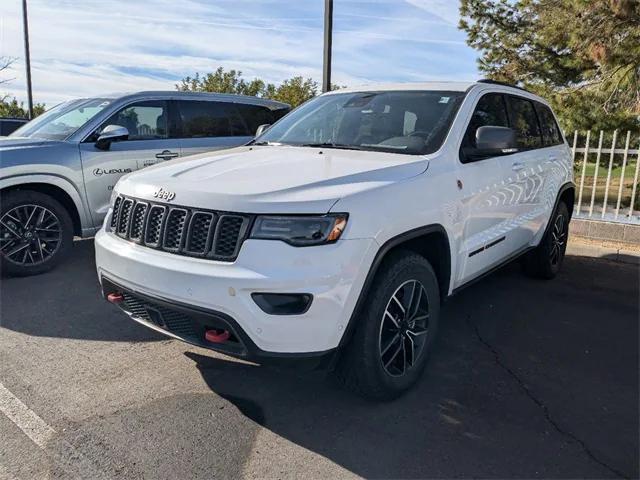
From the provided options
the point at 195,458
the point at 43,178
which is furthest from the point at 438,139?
the point at 43,178

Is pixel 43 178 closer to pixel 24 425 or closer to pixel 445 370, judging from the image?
pixel 24 425

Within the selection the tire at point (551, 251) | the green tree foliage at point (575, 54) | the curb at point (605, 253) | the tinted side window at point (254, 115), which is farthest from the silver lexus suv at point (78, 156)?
the green tree foliage at point (575, 54)

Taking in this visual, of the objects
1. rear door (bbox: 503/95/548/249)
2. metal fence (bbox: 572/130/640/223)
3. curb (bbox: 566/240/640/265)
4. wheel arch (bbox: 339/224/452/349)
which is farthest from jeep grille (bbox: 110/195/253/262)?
metal fence (bbox: 572/130/640/223)

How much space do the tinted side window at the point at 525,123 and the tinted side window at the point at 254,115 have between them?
370 centimetres

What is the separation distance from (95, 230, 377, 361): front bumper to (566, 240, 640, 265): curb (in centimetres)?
541

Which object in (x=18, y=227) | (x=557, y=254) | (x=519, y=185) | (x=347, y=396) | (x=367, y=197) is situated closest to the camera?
(x=367, y=197)

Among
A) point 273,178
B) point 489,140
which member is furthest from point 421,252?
point 273,178

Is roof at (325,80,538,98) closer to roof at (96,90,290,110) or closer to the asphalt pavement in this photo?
the asphalt pavement

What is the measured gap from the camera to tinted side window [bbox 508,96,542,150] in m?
4.65

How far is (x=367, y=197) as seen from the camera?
2.67 metres

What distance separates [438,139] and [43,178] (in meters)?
3.91

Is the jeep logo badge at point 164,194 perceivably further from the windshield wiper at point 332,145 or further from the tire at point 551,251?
the tire at point 551,251

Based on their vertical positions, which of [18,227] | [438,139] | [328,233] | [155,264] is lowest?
[18,227]

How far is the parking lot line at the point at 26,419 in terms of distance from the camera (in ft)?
8.94
